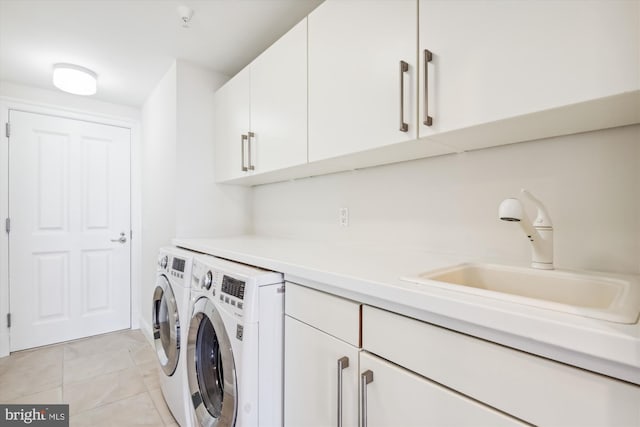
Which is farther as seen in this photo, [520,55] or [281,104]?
[281,104]

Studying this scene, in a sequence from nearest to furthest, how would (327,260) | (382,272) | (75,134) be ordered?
(382,272)
(327,260)
(75,134)

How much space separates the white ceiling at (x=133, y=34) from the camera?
1673 mm

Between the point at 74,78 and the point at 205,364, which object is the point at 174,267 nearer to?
the point at 205,364

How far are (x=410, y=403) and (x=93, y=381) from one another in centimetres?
237

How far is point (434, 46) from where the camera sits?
3.13 feet

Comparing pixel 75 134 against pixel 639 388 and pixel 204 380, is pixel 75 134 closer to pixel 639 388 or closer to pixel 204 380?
pixel 204 380

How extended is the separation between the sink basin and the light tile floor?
5.77 ft

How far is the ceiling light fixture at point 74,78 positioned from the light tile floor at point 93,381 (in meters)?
2.17

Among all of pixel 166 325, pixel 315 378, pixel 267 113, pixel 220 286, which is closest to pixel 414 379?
pixel 315 378

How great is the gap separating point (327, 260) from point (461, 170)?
67 cm

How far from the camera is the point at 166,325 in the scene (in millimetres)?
1835

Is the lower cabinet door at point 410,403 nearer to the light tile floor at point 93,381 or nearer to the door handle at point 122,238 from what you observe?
the light tile floor at point 93,381

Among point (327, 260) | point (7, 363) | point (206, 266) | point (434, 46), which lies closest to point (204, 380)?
point (206, 266)

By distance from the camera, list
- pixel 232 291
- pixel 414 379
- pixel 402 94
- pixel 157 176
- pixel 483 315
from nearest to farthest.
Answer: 1. pixel 483 315
2. pixel 414 379
3. pixel 402 94
4. pixel 232 291
5. pixel 157 176
